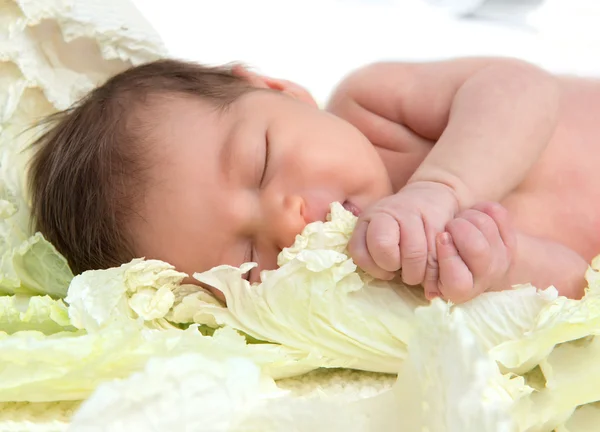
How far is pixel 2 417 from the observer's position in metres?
0.87

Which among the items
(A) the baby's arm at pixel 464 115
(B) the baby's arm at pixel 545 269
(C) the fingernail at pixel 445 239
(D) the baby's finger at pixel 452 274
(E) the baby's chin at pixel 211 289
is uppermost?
(A) the baby's arm at pixel 464 115

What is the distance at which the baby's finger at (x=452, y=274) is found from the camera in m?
0.90

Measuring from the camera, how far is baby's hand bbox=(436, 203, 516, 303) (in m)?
0.90

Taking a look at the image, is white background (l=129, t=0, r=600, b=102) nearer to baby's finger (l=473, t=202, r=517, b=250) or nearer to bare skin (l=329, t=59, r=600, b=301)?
bare skin (l=329, t=59, r=600, b=301)

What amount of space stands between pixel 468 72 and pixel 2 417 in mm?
1030

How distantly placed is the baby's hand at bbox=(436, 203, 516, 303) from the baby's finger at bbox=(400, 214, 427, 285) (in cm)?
2

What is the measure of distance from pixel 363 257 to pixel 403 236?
6cm

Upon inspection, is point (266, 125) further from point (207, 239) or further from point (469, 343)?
point (469, 343)

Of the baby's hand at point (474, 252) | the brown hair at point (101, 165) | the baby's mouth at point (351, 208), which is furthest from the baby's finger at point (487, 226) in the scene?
the brown hair at point (101, 165)

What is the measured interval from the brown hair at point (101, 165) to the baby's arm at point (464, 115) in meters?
0.29

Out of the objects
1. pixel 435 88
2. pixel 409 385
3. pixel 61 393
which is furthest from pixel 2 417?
pixel 435 88

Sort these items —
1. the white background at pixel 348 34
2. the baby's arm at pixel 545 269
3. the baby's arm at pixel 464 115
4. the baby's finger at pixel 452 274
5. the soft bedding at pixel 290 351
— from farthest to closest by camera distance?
1. the white background at pixel 348 34
2. the baby's arm at pixel 464 115
3. the baby's arm at pixel 545 269
4. the baby's finger at pixel 452 274
5. the soft bedding at pixel 290 351

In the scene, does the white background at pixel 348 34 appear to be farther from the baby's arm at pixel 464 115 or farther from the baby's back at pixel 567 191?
the baby's back at pixel 567 191

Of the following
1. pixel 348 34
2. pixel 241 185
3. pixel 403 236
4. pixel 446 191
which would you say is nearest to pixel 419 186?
pixel 446 191
